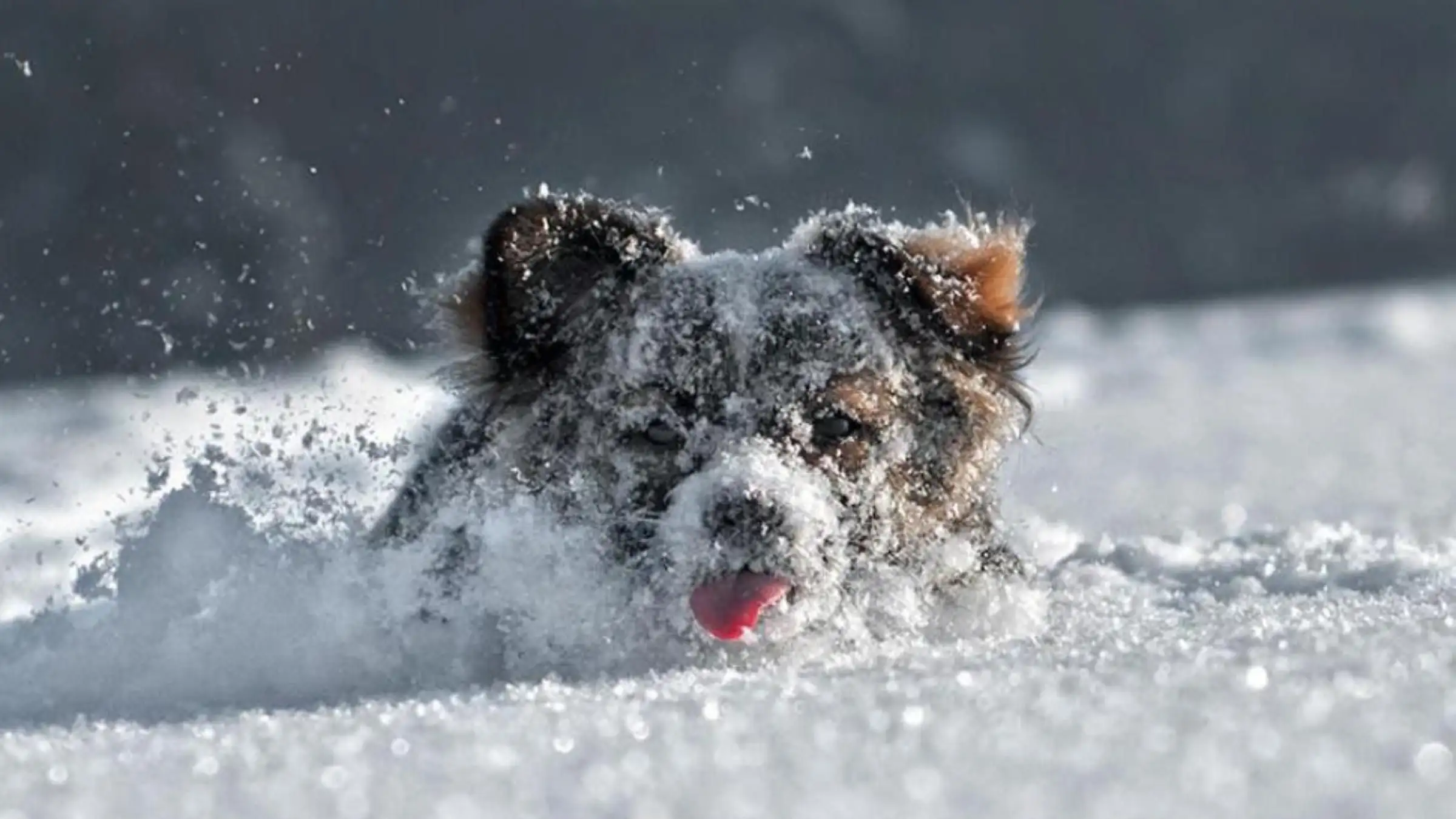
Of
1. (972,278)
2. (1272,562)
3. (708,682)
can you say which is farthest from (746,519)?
(1272,562)

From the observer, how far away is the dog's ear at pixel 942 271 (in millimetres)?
4609

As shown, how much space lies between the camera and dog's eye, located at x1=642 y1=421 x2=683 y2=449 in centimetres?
416

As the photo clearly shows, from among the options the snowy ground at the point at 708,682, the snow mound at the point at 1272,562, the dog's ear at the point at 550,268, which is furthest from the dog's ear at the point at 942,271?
the snow mound at the point at 1272,562

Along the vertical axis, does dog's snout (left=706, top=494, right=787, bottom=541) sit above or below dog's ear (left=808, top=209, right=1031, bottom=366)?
below

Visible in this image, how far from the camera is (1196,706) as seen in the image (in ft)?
8.63

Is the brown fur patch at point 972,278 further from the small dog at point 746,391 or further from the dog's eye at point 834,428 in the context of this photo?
the dog's eye at point 834,428

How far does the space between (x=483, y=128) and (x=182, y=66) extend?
9996 millimetres

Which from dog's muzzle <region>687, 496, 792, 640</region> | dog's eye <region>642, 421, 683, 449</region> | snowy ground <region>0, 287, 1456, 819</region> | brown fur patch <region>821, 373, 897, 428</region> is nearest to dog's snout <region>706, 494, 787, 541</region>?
dog's muzzle <region>687, 496, 792, 640</region>

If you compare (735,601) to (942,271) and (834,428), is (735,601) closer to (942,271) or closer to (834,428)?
(834,428)

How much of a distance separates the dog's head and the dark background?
0.85 meters

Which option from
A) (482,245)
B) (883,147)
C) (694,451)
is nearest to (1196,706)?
(694,451)

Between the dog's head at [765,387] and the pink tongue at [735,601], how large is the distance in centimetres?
2

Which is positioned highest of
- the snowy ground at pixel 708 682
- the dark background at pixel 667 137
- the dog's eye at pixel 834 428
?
the dark background at pixel 667 137

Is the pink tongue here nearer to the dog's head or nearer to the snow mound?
the dog's head
